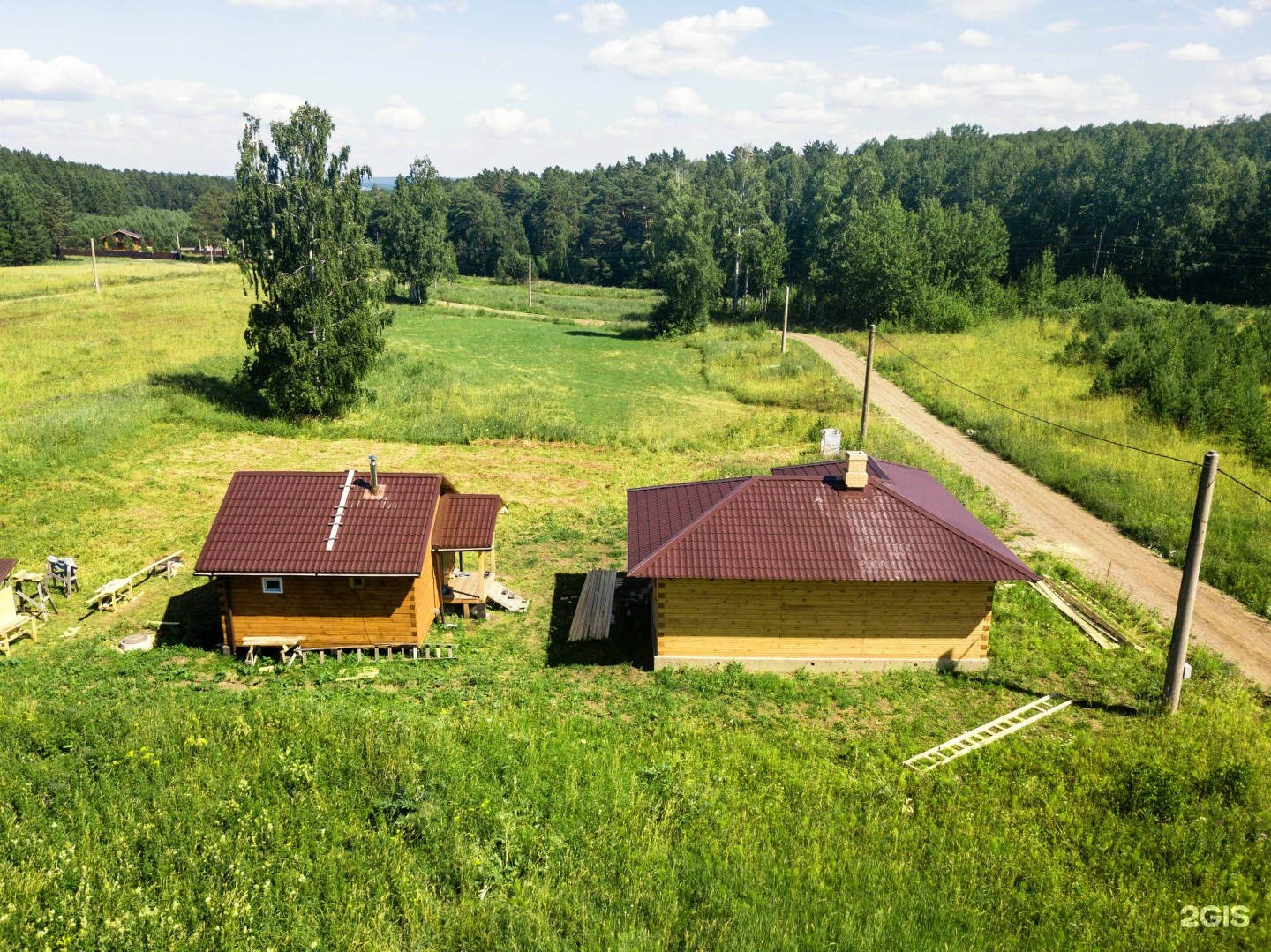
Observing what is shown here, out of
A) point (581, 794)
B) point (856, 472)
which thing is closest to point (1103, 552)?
point (856, 472)

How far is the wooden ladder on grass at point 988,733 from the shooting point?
1520 centimetres

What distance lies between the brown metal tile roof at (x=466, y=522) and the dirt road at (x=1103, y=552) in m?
17.0

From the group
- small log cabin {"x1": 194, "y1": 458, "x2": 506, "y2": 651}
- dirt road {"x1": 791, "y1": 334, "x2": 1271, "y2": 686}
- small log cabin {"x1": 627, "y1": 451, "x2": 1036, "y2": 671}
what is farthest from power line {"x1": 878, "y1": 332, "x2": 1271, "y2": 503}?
small log cabin {"x1": 194, "y1": 458, "x2": 506, "y2": 651}

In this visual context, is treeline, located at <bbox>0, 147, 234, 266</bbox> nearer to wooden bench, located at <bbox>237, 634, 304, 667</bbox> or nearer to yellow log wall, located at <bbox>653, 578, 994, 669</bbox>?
wooden bench, located at <bbox>237, 634, 304, 667</bbox>

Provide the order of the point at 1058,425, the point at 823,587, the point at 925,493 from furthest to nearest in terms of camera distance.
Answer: the point at 1058,425 < the point at 925,493 < the point at 823,587

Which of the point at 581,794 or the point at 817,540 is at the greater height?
the point at 817,540

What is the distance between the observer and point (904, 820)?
13016 mm

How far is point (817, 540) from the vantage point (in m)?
19.1

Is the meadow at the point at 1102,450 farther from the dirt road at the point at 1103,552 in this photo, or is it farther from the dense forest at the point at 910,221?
the dense forest at the point at 910,221

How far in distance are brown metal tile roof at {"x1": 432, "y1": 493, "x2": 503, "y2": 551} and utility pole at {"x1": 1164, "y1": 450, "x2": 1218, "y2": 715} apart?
48.7 feet

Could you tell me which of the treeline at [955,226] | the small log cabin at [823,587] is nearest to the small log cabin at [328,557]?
the small log cabin at [823,587]

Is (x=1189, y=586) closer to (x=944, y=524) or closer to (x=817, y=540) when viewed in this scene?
(x=944, y=524)

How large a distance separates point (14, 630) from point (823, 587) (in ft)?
62.2

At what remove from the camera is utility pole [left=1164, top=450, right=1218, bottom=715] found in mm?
15391
